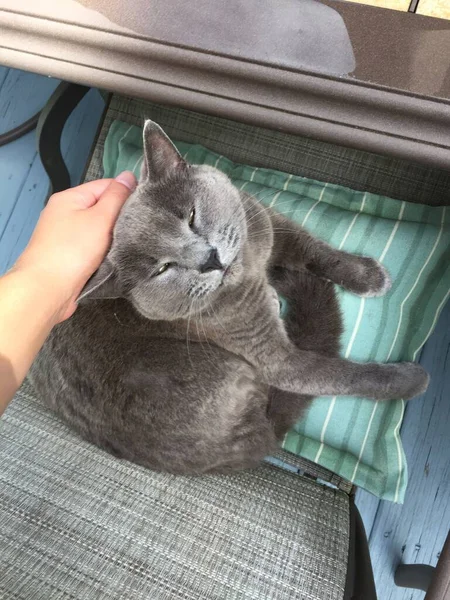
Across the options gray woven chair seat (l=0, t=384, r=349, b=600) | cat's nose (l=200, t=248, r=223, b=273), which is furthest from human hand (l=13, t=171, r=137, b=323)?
gray woven chair seat (l=0, t=384, r=349, b=600)

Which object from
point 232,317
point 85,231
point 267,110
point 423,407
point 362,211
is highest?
point 267,110

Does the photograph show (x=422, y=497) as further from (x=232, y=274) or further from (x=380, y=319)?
(x=232, y=274)

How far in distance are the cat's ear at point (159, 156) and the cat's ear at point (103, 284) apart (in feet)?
0.65

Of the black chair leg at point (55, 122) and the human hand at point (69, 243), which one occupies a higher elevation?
the black chair leg at point (55, 122)

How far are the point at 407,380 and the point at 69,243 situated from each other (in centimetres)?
77

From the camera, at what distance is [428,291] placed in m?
1.12

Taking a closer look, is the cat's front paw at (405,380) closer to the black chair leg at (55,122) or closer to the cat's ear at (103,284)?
the cat's ear at (103,284)

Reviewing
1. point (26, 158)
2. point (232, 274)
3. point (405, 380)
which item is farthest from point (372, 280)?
point (26, 158)

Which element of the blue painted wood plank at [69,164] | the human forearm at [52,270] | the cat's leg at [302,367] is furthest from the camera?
the blue painted wood plank at [69,164]

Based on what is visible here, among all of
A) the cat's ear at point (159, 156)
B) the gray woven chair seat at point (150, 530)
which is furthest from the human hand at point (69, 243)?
the gray woven chair seat at point (150, 530)

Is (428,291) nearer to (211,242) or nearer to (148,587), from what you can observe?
(211,242)

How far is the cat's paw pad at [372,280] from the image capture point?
1.09 meters

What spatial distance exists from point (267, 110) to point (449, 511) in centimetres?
118

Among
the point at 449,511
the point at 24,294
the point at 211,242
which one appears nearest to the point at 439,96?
the point at 211,242
